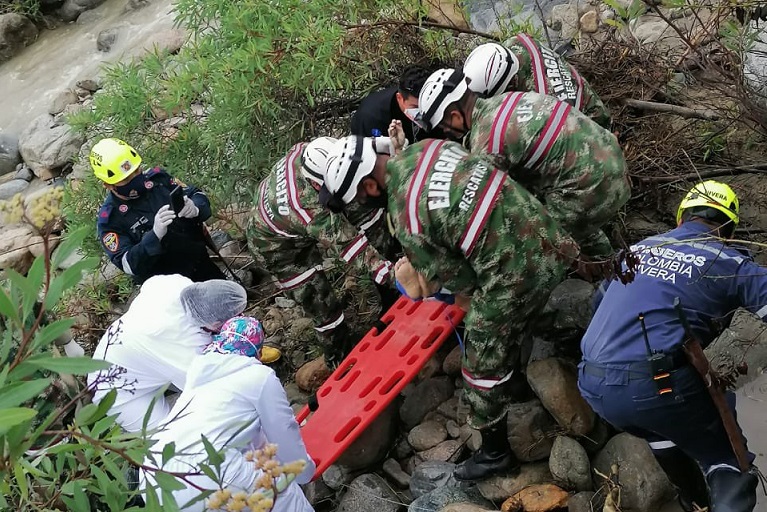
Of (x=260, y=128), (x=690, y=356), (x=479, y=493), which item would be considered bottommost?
(x=479, y=493)

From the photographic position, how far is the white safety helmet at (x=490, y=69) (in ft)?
13.2

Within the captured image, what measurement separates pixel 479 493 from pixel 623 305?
135 cm

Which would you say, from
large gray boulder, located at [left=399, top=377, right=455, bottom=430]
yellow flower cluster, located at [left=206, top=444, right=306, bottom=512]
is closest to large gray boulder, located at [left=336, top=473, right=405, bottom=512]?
large gray boulder, located at [left=399, top=377, right=455, bottom=430]

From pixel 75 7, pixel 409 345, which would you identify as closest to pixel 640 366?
pixel 409 345

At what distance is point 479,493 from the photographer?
384 centimetres

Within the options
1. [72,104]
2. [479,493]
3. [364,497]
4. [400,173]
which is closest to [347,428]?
[364,497]

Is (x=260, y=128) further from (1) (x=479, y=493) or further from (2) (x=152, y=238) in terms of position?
(1) (x=479, y=493)

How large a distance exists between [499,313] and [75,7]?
11445 mm

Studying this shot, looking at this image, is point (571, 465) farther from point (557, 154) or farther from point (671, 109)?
point (671, 109)

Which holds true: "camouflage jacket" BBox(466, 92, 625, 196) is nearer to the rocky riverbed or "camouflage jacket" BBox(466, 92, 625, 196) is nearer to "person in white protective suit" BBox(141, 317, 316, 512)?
the rocky riverbed

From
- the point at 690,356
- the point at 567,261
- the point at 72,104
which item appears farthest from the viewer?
the point at 72,104

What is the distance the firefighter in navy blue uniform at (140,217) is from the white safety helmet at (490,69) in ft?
6.40

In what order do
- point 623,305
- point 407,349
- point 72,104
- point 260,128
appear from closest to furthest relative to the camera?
point 623,305 < point 407,349 < point 260,128 < point 72,104

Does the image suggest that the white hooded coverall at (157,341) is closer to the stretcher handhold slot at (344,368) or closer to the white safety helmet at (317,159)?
the white safety helmet at (317,159)
